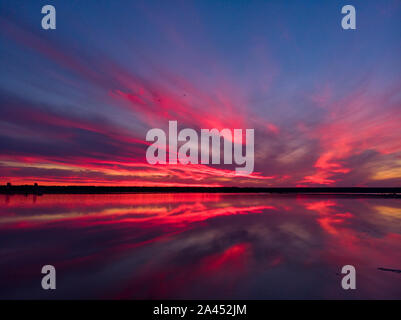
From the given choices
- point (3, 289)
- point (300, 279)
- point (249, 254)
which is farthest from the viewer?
point (249, 254)

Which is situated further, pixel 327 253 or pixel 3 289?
pixel 327 253

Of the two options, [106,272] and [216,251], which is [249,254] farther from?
[106,272]

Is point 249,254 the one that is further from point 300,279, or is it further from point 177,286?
point 177,286

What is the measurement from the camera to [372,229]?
14.4 m

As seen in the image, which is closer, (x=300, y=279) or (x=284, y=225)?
(x=300, y=279)

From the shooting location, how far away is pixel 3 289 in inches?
253

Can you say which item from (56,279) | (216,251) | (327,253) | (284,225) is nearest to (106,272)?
(56,279)

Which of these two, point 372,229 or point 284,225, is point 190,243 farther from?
point 372,229

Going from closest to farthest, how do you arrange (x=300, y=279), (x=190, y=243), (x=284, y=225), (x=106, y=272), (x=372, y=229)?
(x=300, y=279)
(x=106, y=272)
(x=190, y=243)
(x=372, y=229)
(x=284, y=225)

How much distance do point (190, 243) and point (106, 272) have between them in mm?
4325

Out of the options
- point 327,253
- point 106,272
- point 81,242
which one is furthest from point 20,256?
point 327,253
